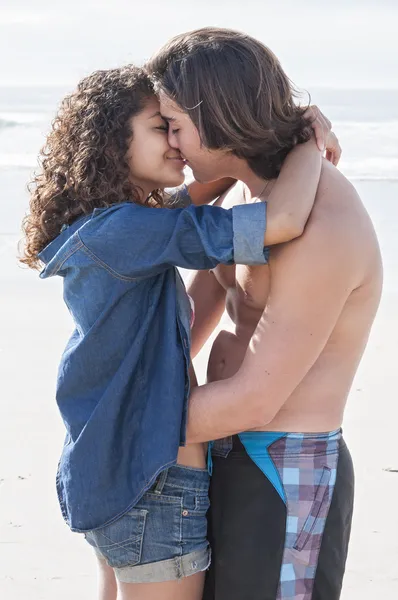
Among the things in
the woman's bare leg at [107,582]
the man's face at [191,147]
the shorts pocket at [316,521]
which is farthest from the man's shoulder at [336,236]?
the woman's bare leg at [107,582]

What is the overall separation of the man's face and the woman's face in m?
0.02

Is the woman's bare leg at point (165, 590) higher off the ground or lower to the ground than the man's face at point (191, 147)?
lower

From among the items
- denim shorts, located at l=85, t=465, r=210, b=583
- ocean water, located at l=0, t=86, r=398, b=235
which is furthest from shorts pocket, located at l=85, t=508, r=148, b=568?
ocean water, located at l=0, t=86, r=398, b=235

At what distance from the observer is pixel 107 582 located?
9.02ft

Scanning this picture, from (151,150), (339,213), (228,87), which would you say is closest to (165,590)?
(339,213)

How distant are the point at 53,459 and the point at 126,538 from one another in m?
2.90

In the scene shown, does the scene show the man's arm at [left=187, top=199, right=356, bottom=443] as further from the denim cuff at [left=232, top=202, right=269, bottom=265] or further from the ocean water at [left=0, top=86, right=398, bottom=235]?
the ocean water at [left=0, top=86, right=398, bottom=235]

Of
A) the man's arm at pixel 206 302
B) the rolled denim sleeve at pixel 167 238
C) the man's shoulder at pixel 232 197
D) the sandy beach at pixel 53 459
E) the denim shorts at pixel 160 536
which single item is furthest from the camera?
the sandy beach at pixel 53 459

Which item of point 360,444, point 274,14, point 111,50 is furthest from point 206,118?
point 274,14

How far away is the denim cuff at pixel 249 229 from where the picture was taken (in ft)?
7.75

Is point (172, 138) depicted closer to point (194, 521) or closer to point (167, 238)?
point (167, 238)

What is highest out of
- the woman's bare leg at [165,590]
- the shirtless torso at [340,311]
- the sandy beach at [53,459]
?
the shirtless torso at [340,311]

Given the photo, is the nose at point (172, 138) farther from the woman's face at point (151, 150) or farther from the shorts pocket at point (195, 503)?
the shorts pocket at point (195, 503)

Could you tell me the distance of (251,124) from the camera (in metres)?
2.51
